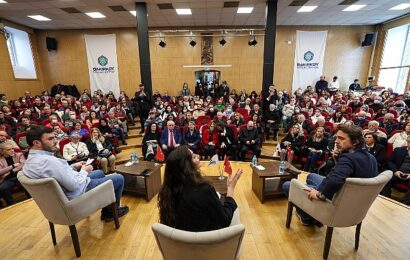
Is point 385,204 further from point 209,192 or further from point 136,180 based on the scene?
point 136,180

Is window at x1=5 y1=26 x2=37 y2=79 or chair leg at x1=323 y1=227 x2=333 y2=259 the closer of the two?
chair leg at x1=323 y1=227 x2=333 y2=259

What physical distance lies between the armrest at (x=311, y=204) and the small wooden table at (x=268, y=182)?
1.98 ft

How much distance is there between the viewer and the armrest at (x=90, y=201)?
6.61 ft

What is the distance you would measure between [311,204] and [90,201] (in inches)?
86.8

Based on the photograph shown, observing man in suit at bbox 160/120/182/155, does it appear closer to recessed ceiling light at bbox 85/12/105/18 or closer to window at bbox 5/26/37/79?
recessed ceiling light at bbox 85/12/105/18

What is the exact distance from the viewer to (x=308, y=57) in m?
10.3

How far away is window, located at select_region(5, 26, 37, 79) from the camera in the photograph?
899 centimetres

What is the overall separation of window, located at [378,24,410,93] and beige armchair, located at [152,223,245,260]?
1123cm

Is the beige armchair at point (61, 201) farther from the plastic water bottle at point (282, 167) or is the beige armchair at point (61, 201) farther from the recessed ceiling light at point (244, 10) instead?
the recessed ceiling light at point (244, 10)

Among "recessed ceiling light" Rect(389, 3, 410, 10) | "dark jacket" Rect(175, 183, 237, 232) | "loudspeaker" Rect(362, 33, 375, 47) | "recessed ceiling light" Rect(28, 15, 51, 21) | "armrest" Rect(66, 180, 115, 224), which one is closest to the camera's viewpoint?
"dark jacket" Rect(175, 183, 237, 232)

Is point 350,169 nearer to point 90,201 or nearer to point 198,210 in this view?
point 198,210

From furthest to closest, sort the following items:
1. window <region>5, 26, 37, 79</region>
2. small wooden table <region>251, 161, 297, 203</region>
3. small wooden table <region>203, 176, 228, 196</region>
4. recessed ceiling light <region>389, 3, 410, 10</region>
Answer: window <region>5, 26, 37, 79</region>, recessed ceiling light <region>389, 3, 410, 10</region>, small wooden table <region>251, 161, 297, 203</region>, small wooden table <region>203, 176, 228, 196</region>

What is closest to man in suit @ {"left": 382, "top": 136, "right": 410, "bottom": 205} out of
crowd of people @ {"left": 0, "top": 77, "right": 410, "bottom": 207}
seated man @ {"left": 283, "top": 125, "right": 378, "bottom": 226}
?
crowd of people @ {"left": 0, "top": 77, "right": 410, "bottom": 207}

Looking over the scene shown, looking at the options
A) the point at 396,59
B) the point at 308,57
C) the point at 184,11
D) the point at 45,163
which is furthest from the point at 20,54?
the point at 396,59
